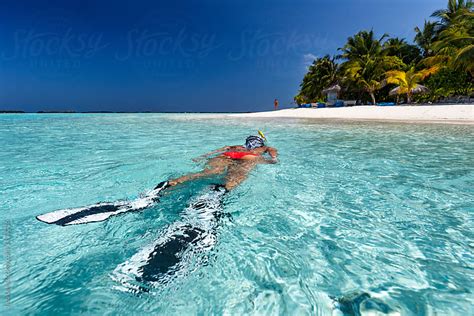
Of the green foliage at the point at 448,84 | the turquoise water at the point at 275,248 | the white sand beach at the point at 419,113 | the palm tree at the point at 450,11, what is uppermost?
the palm tree at the point at 450,11

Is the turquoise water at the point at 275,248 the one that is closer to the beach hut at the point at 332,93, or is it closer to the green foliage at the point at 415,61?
the green foliage at the point at 415,61

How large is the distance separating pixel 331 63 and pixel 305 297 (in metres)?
39.6

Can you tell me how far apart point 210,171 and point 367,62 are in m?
29.4

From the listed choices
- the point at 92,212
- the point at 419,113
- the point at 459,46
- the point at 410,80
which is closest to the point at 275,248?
the point at 92,212

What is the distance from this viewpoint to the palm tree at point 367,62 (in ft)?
86.2

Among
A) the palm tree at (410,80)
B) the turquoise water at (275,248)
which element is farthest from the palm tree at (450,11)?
the turquoise water at (275,248)

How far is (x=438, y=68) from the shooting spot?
22.2 meters

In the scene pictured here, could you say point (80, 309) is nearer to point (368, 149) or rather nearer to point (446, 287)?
point (446, 287)

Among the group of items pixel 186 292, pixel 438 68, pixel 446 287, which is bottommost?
pixel 446 287

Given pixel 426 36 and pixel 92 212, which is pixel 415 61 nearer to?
pixel 426 36

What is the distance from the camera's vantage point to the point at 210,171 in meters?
3.89

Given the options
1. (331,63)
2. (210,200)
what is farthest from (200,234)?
(331,63)

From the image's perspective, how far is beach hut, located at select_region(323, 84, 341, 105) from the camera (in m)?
31.1

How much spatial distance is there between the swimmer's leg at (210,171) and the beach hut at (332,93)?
30.9 metres
